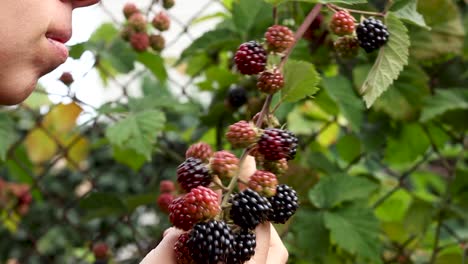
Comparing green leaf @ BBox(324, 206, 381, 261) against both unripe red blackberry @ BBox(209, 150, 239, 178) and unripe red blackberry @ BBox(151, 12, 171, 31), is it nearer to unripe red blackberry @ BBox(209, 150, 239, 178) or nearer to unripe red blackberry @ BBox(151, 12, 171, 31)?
unripe red blackberry @ BBox(151, 12, 171, 31)

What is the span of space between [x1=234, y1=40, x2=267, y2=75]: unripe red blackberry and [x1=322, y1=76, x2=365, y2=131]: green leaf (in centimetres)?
45

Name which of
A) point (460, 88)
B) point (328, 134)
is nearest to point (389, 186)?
point (328, 134)

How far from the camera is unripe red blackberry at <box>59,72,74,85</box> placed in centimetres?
132

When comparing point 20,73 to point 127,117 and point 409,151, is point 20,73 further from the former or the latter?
point 409,151

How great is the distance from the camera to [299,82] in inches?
35.6

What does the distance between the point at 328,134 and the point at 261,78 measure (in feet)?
3.45

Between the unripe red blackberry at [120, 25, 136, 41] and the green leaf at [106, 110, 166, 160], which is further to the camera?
the unripe red blackberry at [120, 25, 136, 41]

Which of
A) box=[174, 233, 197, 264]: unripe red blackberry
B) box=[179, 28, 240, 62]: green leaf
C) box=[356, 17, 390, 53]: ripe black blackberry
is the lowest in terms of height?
box=[179, 28, 240, 62]: green leaf

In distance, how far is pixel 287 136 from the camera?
0.80 m

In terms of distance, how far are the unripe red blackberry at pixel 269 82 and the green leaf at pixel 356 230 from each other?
0.45 metres

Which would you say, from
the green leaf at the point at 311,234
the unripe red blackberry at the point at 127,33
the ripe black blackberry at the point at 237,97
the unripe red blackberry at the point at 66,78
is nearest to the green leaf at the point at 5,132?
the unripe red blackberry at the point at 66,78

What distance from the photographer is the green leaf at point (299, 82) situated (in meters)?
0.90

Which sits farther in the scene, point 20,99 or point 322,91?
point 322,91

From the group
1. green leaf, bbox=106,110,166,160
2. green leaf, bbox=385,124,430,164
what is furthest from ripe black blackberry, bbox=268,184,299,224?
green leaf, bbox=385,124,430,164
